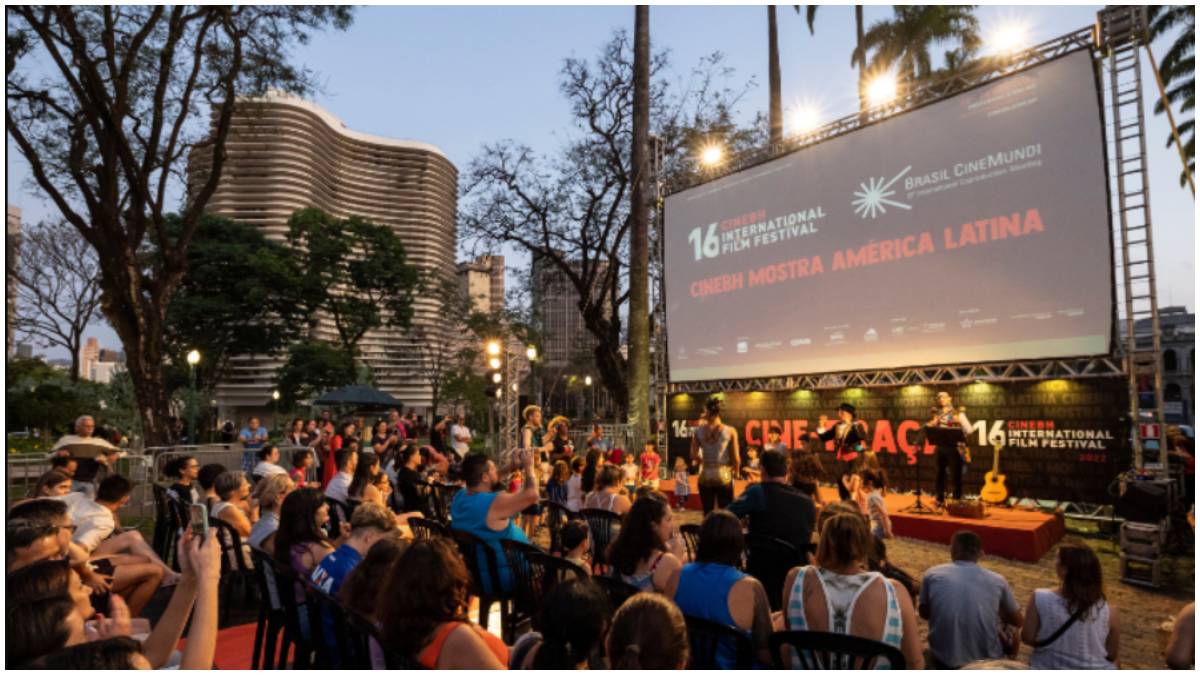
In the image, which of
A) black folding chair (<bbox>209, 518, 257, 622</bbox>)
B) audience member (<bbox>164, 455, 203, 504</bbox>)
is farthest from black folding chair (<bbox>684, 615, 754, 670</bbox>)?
audience member (<bbox>164, 455, 203, 504</bbox>)

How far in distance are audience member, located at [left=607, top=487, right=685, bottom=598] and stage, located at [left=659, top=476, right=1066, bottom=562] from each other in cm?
496

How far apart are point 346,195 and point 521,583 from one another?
6081 centimetres

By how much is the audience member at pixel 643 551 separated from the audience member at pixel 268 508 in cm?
244

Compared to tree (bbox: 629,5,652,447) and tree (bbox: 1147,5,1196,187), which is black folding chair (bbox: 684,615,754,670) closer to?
tree (bbox: 629,5,652,447)

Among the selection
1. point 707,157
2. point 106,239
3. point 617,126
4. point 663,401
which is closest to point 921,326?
point 707,157

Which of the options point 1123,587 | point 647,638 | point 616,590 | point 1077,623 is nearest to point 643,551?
point 616,590

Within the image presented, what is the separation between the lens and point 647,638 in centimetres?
206

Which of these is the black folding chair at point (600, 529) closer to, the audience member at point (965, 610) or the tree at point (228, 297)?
the audience member at point (965, 610)

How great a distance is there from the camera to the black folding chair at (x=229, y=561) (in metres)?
4.84

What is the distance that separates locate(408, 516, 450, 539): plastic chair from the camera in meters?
4.87

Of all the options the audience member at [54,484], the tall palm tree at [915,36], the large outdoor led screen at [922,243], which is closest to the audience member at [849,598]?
the audience member at [54,484]

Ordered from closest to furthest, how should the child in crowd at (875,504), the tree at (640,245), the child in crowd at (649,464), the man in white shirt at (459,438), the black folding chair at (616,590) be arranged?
the black folding chair at (616,590) → the child in crowd at (875,504) → the man in white shirt at (459,438) → the child in crowd at (649,464) → the tree at (640,245)

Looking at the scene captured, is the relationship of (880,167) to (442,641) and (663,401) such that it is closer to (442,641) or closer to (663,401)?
(663,401)

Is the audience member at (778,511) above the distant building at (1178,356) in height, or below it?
below
